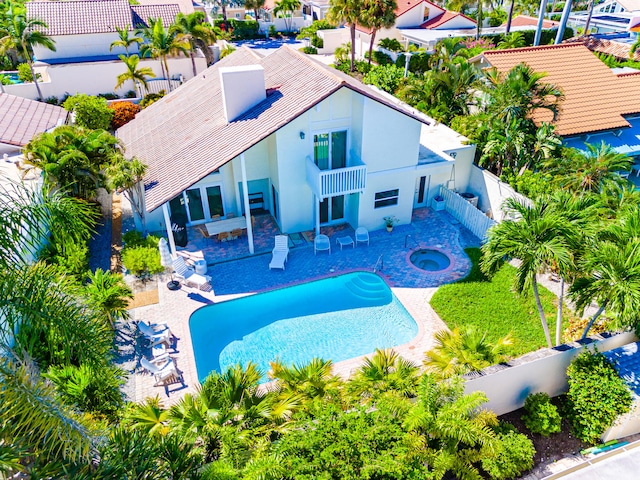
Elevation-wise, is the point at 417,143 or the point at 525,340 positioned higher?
the point at 417,143

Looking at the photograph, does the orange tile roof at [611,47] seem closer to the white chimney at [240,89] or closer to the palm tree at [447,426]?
the white chimney at [240,89]

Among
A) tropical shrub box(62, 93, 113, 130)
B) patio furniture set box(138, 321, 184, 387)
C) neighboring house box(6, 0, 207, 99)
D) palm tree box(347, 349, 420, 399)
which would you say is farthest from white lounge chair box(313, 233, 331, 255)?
neighboring house box(6, 0, 207, 99)

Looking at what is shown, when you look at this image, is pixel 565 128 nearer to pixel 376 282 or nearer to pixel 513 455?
pixel 376 282

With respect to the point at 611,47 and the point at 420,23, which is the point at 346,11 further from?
the point at 611,47

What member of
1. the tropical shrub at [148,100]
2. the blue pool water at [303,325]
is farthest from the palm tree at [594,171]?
the tropical shrub at [148,100]

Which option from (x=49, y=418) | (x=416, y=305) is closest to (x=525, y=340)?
(x=416, y=305)

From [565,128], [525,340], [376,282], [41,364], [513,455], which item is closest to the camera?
[41,364]

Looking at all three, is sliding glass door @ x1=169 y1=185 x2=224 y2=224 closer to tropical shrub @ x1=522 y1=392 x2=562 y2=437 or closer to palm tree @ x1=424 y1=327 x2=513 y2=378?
palm tree @ x1=424 y1=327 x2=513 y2=378
